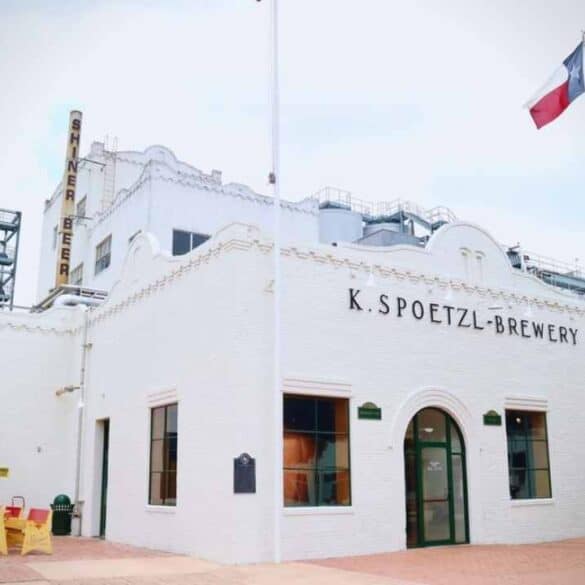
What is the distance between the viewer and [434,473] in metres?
15.6

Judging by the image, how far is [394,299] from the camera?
15.7 metres

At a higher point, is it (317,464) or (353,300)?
(353,300)

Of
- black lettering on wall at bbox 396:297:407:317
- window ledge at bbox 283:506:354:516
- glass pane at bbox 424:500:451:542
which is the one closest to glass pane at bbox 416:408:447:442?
glass pane at bbox 424:500:451:542

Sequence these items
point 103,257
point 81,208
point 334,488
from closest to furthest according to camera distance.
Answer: point 334,488 < point 103,257 < point 81,208

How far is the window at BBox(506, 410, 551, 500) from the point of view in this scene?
17.0 m

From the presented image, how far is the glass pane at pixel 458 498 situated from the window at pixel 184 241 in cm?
1306

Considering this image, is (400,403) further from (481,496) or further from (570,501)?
(570,501)

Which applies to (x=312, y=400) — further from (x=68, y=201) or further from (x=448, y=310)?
(x=68, y=201)

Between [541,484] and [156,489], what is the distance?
8.57 meters

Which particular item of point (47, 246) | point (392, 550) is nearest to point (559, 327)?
point (392, 550)

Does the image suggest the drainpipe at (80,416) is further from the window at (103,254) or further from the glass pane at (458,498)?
the glass pane at (458,498)

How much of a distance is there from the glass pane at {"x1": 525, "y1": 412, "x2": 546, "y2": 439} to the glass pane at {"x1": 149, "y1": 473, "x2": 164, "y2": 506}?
27.3ft

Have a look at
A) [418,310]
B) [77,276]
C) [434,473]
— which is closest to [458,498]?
[434,473]

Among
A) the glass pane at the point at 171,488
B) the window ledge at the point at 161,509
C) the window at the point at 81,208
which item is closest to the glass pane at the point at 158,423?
the glass pane at the point at 171,488
